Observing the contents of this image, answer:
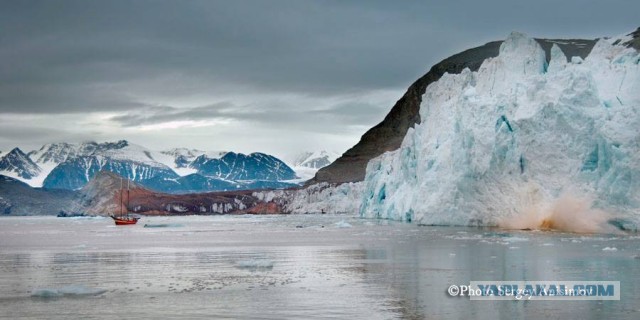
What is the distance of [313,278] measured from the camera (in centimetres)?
2388

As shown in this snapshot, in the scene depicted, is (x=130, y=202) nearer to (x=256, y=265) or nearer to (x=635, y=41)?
(x=635, y=41)

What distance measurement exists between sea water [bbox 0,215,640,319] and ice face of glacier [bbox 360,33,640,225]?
6.14 metres

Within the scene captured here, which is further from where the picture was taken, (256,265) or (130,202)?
(130,202)

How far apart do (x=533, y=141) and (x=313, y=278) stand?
2709 cm

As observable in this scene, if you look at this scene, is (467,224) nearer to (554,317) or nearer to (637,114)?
(637,114)

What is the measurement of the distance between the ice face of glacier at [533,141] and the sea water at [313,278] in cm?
614

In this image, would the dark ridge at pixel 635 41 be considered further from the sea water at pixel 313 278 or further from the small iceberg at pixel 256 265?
the small iceberg at pixel 256 265

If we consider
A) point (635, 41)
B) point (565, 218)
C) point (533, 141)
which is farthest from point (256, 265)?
point (635, 41)

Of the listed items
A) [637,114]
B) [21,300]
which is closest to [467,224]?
[637,114]

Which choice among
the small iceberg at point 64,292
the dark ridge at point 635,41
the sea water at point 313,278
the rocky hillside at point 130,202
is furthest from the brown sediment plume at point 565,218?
the rocky hillside at point 130,202

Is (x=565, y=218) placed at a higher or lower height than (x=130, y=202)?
lower

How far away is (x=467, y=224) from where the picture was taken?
180 feet

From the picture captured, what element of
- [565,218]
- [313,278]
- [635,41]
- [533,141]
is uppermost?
[635,41]

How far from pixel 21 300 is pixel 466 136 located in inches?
1520
